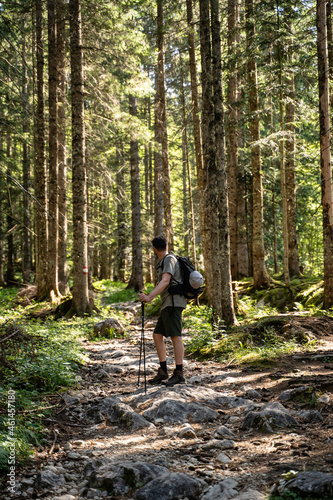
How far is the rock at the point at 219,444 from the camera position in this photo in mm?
3871

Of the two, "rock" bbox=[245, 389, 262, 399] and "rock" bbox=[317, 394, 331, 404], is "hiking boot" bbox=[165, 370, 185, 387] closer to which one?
"rock" bbox=[245, 389, 262, 399]

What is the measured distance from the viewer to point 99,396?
585cm

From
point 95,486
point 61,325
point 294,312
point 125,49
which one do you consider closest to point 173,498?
point 95,486

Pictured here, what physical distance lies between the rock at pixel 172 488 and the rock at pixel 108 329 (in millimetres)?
8071

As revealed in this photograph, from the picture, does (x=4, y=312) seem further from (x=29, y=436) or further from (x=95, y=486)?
(x=95, y=486)

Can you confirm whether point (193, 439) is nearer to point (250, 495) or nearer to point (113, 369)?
point (250, 495)

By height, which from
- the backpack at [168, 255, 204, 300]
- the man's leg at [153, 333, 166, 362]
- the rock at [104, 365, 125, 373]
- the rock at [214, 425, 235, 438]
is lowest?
the rock at [104, 365, 125, 373]

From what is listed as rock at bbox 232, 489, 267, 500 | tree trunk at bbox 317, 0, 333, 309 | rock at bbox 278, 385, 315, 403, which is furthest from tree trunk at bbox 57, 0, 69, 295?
rock at bbox 232, 489, 267, 500

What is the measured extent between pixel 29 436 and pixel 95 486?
112cm

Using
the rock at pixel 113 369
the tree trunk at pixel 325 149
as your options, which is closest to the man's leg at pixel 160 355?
the rock at pixel 113 369

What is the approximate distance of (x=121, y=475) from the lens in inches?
129

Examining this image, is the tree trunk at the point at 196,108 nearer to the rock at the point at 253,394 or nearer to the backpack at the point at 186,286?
the backpack at the point at 186,286

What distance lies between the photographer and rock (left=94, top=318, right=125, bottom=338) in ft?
36.2

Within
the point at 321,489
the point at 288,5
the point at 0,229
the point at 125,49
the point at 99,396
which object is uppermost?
the point at 288,5
